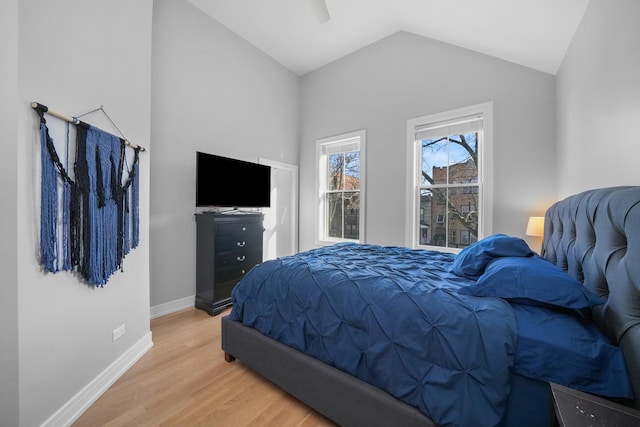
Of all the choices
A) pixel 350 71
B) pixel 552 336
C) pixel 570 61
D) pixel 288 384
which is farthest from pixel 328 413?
pixel 350 71

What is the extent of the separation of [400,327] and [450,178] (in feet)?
8.82

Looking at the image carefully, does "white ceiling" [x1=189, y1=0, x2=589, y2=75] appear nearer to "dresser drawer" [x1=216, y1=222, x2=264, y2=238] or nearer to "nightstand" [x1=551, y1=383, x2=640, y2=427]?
"dresser drawer" [x1=216, y1=222, x2=264, y2=238]

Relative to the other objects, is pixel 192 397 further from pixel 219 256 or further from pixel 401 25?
pixel 401 25

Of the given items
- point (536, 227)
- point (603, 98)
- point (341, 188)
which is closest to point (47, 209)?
point (603, 98)

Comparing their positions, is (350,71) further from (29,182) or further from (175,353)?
(175,353)

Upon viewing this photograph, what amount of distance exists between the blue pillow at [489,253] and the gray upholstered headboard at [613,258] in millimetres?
238

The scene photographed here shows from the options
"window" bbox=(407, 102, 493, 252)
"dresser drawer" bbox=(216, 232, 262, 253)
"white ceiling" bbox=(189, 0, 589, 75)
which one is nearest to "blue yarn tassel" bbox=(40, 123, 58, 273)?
"dresser drawer" bbox=(216, 232, 262, 253)

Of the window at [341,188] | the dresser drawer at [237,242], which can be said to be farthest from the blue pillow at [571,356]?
the window at [341,188]

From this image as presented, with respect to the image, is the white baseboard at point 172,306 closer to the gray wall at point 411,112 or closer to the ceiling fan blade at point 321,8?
the gray wall at point 411,112

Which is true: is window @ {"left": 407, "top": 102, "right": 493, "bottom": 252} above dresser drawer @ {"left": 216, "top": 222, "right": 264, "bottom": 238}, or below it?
above

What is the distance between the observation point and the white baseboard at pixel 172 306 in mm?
2646

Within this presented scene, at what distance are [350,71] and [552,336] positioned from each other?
13.3ft

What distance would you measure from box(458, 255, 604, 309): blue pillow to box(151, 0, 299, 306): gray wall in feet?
9.41

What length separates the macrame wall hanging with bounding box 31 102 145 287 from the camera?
1222 mm
